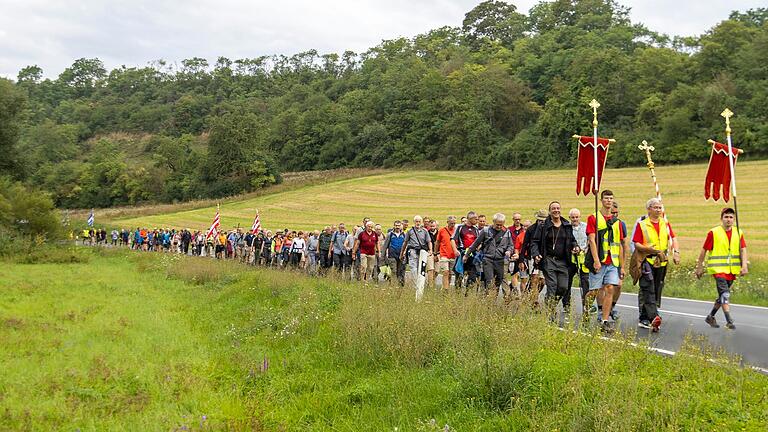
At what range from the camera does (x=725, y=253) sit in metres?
9.24

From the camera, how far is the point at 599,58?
72.6 m

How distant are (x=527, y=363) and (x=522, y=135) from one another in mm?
69664

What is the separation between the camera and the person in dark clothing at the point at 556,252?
9852 millimetres

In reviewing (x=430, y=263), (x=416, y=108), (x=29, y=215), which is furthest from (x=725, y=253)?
(x=416, y=108)

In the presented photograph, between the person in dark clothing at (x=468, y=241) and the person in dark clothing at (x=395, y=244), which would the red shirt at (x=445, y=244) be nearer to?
the person in dark clothing at (x=468, y=241)

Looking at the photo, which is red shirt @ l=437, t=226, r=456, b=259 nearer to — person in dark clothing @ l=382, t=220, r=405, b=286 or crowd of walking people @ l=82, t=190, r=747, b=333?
crowd of walking people @ l=82, t=190, r=747, b=333

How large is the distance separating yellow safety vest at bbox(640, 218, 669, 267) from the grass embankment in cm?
286

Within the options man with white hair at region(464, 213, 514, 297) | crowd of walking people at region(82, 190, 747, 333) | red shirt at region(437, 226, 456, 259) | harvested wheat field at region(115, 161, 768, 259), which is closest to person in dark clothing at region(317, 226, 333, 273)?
crowd of walking people at region(82, 190, 747, 333)

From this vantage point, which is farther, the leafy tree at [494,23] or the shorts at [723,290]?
the leafy tree at [494,23]

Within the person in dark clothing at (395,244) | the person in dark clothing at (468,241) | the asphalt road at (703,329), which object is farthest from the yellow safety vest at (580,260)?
the person in dark clothing at (395,244)

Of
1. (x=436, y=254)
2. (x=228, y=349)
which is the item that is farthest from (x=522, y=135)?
(x=228, y=349)

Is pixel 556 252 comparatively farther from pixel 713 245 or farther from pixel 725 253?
pixel 725 253

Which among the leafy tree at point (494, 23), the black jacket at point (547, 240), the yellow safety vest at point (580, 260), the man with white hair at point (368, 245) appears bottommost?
the man with white hair at point (368, 245)

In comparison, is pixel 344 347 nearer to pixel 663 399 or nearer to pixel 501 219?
pixel 663 399
